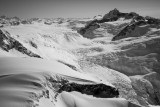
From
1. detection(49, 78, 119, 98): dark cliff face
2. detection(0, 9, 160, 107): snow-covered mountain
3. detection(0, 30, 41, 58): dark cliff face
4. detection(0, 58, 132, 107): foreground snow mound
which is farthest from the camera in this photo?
detection(0, 30, 41, 58): dark cliff face

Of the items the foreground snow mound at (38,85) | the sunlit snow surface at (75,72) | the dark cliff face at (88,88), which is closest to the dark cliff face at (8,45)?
the sunlit snow surface at (75,72)

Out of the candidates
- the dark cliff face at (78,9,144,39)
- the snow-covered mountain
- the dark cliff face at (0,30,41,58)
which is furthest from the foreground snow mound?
the dark cliff face at (78,9,144,39)

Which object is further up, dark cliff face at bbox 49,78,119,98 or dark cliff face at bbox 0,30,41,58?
dark cliff face at bbox 0,30,41,58

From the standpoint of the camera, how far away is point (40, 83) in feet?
35.4

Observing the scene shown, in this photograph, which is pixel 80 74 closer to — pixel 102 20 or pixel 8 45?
pixel 8 45

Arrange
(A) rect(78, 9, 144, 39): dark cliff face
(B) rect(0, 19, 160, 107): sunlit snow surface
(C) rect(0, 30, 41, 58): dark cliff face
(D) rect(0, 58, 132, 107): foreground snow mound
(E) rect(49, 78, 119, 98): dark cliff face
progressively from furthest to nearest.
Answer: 1. (A) rect(78, 9, 144, 39): dark cliff face
2. (C) rect(0, 30, 41, 58): dark cliff face
3. (E) rect(49, 78, 119, 98): dark cliff face
4. (B) rect(0, 19, 160, 107): sunlit snow surface
5. (D) rect(0, 58, 132, 107): foreground snow mound

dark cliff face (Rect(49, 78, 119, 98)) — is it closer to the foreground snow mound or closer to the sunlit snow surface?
the foreground snow mound

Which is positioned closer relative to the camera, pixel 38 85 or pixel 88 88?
pixel 38 85

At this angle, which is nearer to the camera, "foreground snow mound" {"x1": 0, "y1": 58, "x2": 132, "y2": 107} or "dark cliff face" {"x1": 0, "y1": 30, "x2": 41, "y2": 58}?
"foreground snow mound" {"x1": 0, "y1": 58, "x2": 132, "y2": 107}

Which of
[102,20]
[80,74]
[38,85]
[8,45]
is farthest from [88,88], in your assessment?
[102,20]

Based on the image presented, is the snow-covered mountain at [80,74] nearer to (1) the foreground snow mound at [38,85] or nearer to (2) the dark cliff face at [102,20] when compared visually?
(1) the foreground snow mound at [38,85]

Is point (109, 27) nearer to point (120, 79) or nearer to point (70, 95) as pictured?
point (120, 79)

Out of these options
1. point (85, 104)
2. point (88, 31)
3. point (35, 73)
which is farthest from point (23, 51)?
point (88, 31)

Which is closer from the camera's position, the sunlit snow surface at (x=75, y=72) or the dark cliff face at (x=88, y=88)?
the sunlit snow surface at (x=75, y=72)
